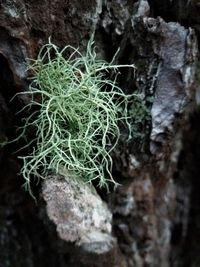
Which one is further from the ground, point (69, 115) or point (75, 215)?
point (69, 115)

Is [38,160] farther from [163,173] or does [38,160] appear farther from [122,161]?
[163,173]

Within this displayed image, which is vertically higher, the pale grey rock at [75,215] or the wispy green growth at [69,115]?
the wispy green growth at [69,115]

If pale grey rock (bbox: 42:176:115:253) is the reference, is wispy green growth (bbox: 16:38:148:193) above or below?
above

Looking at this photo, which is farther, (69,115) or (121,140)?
(121,140)

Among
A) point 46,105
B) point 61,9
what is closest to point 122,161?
point 46,105
